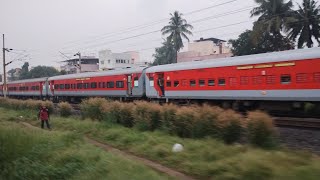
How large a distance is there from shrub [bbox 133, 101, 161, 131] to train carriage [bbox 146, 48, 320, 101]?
5.98 m

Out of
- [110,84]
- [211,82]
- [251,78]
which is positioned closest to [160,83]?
[211,82]

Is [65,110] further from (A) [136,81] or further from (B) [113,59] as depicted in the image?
(B) [113,59]

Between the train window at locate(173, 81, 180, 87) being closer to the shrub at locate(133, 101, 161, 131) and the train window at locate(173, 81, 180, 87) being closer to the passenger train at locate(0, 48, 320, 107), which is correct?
the passenger train at locate(0, 48, 320, 107)

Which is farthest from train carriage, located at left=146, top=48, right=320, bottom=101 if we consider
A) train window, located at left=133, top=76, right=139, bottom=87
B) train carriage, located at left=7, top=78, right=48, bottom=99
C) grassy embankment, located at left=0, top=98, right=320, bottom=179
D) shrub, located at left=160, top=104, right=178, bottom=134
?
train carriage, located at left=7, top=78, right=48, bottom=99

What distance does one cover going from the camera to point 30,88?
177ft

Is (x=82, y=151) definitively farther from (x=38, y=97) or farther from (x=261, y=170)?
(x=38, y=97)

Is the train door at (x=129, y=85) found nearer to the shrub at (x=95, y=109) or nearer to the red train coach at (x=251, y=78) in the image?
the red train coach at (x=251, y=78)

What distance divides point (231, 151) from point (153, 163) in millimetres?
2130

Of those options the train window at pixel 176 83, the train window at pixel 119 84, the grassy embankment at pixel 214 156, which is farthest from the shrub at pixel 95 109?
the train window at pixel 119 84

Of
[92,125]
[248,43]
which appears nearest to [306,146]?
[92,125]

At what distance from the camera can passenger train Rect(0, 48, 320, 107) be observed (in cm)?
1748

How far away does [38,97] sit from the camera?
52.7 meters

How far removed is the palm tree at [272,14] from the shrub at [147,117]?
33.3 metres

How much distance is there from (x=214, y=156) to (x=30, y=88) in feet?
158
